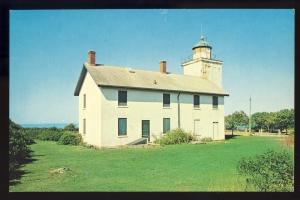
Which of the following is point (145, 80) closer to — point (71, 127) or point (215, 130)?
point (71, 127)

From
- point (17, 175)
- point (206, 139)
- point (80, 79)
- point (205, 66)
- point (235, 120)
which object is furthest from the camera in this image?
point (205, 66)

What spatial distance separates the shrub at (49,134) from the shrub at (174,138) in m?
8.09

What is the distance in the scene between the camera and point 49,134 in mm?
23781

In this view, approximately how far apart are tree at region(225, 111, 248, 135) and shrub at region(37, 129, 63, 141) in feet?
44.6

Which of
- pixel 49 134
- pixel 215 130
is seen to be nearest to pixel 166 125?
pixel 215 130

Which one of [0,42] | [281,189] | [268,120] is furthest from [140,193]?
[268,120]

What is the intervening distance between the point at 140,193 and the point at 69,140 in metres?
11.8


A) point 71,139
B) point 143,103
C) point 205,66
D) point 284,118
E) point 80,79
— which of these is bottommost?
point 71,139

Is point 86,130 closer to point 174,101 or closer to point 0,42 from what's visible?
point 174,101

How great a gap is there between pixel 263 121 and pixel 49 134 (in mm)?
16405

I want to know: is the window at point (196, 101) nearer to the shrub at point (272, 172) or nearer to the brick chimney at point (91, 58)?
the brick chimney at point (91, 58)

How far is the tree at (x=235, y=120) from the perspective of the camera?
23703mm

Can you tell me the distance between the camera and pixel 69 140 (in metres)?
20.4

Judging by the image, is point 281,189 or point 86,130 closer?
point 281,189
